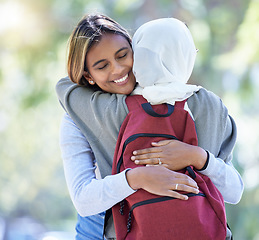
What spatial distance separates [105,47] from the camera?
168 cm

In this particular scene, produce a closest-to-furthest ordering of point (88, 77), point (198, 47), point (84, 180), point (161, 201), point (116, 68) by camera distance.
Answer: point (161, 201) < point (84, 180) < point (116, 68) < point (88, 77) < point (198, 47)

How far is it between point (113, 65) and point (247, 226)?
18.0 feet

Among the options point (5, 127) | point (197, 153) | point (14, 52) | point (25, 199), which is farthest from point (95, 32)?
point (25, 199)

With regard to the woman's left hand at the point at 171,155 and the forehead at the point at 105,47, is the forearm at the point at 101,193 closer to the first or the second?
the woman's left hand at the point at 171,155

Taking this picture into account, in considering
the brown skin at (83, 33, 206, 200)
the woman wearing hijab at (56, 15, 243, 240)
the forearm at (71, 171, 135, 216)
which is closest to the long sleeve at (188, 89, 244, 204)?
the woman wearing hijab at (56, 15, 243, 240)

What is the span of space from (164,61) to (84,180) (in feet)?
1.62

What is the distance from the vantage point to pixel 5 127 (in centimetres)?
1159

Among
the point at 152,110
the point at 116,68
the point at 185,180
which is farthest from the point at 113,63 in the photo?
the point at 185,180

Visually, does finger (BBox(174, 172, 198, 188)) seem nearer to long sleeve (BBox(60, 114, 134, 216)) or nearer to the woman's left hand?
the woman's left hand

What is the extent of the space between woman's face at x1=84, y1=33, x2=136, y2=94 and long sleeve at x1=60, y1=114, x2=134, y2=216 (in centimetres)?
21

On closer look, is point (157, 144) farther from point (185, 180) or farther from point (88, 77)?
point (88, 77)

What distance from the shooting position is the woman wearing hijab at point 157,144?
1483 millimetres

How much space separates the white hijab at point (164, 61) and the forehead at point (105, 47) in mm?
84

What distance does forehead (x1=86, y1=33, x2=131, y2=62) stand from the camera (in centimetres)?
168
